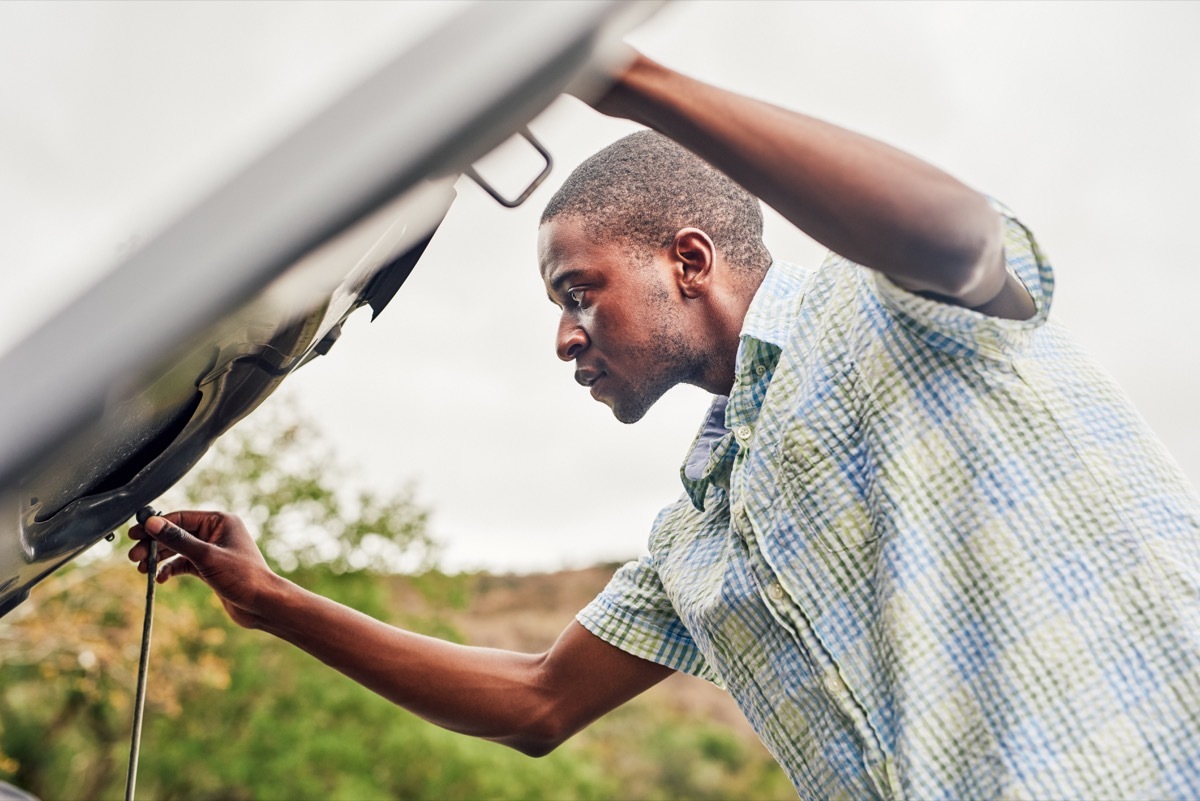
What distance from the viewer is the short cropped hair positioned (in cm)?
232

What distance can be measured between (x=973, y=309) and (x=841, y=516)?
337 millimetres

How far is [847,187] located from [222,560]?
1493 mm

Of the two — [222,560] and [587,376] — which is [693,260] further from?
[222,560]

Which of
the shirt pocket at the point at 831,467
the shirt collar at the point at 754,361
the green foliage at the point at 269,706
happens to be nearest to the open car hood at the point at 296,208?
the shirt pocket at the point at 831,467

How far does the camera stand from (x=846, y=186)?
4.26 ft

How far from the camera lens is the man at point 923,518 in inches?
52.2

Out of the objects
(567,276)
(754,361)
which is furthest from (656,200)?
(754,361)

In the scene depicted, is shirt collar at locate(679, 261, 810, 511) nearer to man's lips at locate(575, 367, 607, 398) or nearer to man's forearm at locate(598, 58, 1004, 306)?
man's lips at locate(575, 367, 607, 398)

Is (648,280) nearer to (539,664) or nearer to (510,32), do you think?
(539,664)

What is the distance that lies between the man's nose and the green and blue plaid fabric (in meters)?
0.52

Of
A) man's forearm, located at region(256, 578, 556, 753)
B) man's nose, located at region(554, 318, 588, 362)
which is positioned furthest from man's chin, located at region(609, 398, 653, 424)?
man's forearm, located at region(256, 578, 556, 753)

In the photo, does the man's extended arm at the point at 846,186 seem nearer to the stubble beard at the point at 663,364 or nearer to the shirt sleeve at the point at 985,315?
the shirt sleeve at the point at 985,315

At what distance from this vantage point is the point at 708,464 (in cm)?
198

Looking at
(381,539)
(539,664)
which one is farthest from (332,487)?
(539,664)
